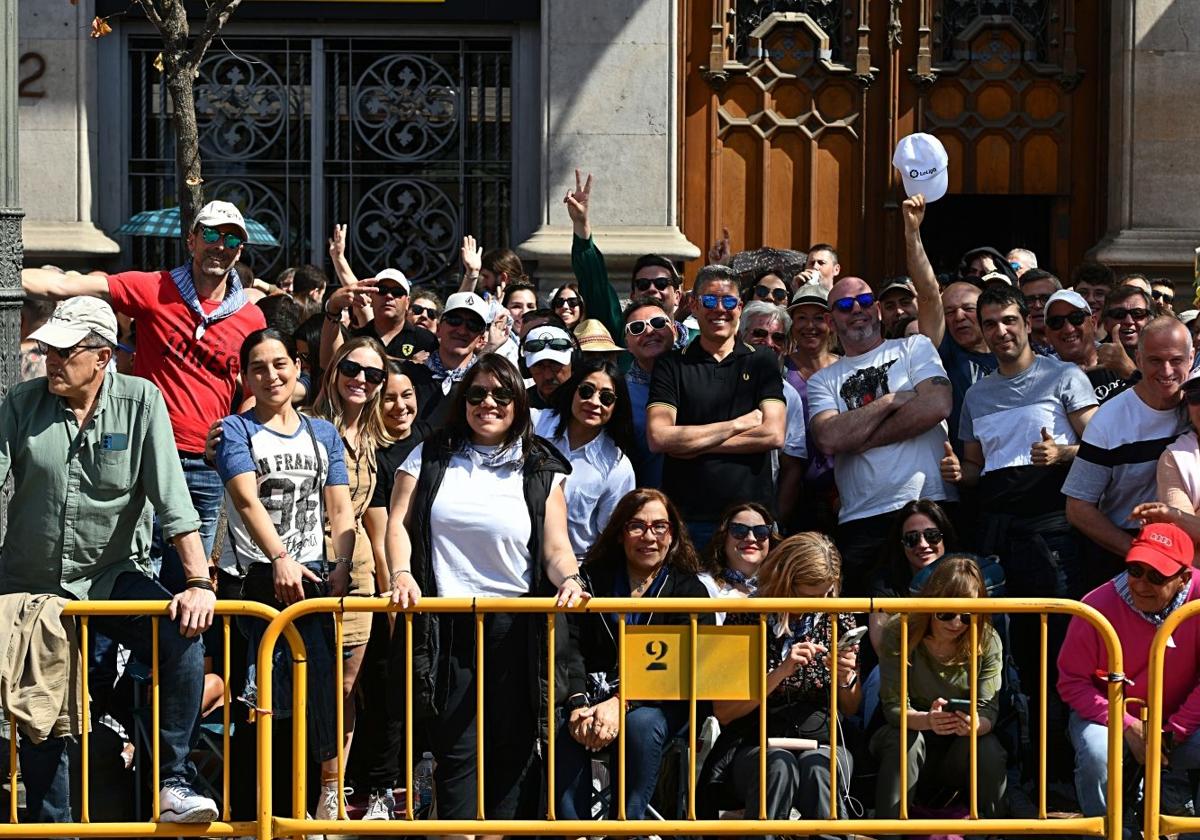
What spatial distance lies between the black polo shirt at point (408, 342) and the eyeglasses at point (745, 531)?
2.45 meters

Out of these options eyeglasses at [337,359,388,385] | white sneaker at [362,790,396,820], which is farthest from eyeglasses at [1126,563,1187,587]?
eyeglasses at [337,359,388,385]

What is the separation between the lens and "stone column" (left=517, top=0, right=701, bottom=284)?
13773mm

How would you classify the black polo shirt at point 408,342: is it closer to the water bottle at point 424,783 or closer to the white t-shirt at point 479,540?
the water bottle at point 424,783

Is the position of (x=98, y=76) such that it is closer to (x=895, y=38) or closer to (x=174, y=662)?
(x=895, y=38)

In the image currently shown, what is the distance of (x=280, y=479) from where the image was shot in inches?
291

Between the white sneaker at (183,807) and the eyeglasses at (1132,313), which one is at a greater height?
the eyeglasses at (1132,313)

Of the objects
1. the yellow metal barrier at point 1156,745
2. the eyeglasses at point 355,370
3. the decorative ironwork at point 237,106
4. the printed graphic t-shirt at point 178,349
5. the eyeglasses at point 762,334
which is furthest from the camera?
the decorative ironwork at point 237,106

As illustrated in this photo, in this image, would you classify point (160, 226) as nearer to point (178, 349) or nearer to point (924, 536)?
point (178, 349)

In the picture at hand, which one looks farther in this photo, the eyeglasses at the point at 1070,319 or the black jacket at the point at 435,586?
the eyeglasses at the point at 1070,319

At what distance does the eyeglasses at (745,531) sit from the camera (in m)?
7.77

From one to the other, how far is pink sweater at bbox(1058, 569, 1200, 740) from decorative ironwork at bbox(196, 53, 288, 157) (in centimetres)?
885

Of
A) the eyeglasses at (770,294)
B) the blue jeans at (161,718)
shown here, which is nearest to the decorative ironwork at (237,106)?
the eyeglasses at (770,294)

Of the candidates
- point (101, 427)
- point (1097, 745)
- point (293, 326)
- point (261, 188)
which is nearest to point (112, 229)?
point (261, 188)

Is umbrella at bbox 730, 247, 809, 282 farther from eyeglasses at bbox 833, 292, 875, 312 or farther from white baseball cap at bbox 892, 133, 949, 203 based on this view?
eyeglasses at bbox 833, 292, 875, 312
